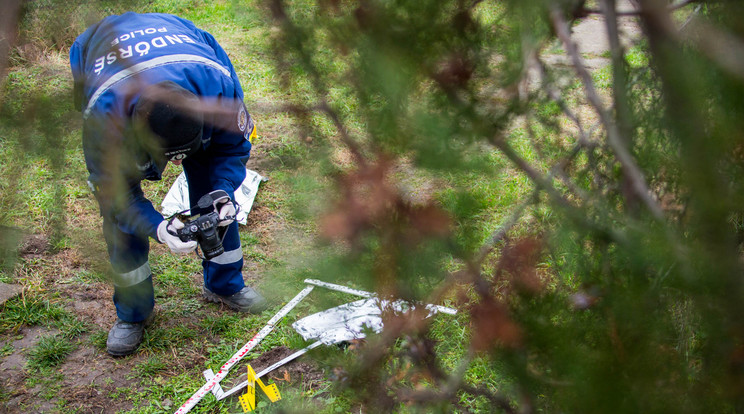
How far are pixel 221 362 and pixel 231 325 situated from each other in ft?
0.94

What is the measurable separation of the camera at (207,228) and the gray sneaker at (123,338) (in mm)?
604

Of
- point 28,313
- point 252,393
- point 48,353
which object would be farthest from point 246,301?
point 28,313

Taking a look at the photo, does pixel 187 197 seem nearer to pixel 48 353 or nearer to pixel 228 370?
pixel 48 353

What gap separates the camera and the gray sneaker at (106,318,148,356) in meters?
0.60

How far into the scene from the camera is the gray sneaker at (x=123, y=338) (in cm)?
290

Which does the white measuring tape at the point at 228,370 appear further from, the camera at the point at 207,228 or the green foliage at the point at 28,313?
the green foliage at the point at 28,313

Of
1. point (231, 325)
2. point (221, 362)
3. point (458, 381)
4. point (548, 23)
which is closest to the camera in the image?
point (548, 23)

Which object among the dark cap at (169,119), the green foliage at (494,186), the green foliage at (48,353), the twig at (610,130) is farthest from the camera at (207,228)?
the twig at (610,130)

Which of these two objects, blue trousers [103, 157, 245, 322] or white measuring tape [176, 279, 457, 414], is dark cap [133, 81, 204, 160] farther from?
white measuring tape [176, 279, 457, 414]

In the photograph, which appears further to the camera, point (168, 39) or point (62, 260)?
point (62, 260)

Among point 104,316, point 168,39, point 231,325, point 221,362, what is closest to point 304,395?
point 221,362

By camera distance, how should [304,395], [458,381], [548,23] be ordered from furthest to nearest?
1. [304,395]
2. [458,381]
3. [548,23]

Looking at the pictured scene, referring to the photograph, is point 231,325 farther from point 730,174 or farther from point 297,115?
point 730,174

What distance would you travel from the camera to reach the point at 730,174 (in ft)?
3.10
